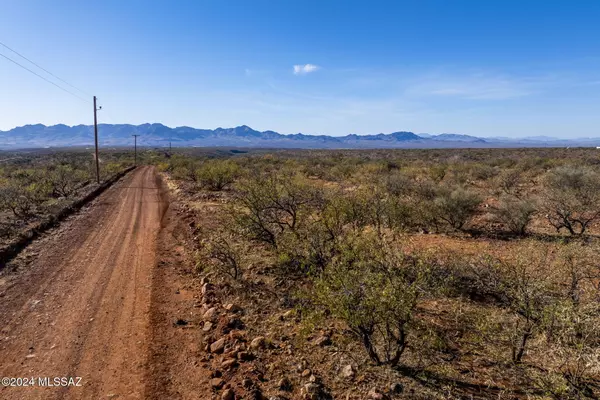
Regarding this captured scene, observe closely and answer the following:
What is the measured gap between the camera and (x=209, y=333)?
7.11m

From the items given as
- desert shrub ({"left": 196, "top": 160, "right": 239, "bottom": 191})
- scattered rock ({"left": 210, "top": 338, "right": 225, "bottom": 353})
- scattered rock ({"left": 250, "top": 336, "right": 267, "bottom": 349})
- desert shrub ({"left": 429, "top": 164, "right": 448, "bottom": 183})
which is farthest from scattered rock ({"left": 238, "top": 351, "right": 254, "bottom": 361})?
desert shrub ({"left": 429, "top": 164, "right": 448, "bottom": 183})

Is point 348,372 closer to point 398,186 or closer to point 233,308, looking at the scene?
point 233,308

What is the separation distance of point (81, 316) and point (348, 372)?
6.15 metres

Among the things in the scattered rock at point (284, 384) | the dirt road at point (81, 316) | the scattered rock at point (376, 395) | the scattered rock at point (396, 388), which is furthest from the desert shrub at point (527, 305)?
the dirt road at point (81, 316)

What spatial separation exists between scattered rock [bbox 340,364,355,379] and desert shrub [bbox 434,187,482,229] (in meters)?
Answer: 11.3

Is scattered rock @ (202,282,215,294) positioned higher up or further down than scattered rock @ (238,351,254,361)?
higher up

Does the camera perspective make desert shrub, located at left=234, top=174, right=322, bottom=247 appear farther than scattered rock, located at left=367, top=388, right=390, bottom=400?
Yes

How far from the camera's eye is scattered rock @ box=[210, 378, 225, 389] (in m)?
5.53

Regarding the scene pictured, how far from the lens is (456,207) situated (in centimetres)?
1524

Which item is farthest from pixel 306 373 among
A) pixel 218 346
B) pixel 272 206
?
pixel 272 206

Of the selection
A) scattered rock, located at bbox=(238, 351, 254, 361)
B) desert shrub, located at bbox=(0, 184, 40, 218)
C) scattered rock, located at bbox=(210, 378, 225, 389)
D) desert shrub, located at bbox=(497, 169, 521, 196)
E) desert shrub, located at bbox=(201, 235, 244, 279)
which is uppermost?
desert shrub, located at bbox=(497, 169, 521, 196)

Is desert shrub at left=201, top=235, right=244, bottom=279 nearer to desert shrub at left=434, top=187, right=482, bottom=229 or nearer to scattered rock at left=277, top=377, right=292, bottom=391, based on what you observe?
scattered rock at left=277, top=377, right=292, bottom=391

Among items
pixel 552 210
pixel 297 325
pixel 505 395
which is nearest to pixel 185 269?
pixel 297 325

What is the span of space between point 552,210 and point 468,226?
3.28m
